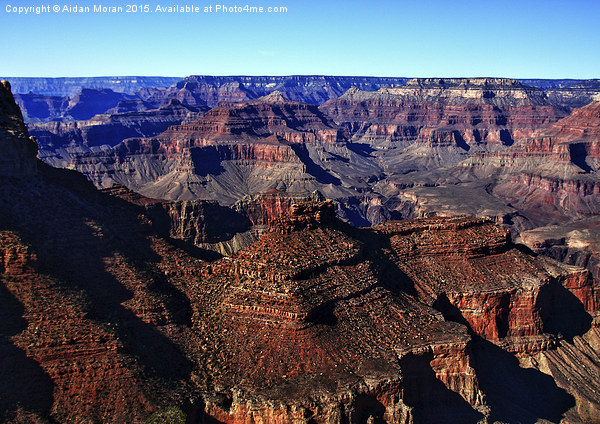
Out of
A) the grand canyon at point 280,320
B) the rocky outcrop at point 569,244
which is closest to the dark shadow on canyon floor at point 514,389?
the grand canyon at point 280,320

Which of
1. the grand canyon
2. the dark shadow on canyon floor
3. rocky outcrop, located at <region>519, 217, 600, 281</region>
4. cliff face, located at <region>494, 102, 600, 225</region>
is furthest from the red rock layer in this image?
cliff face, located at <region>494, 102, 600, 225</region>

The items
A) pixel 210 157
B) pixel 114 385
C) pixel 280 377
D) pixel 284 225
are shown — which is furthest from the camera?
pixel 210 157

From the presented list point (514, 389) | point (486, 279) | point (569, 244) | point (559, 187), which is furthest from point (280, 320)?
point (559, 187)

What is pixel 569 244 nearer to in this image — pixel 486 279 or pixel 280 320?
pixel 486 279

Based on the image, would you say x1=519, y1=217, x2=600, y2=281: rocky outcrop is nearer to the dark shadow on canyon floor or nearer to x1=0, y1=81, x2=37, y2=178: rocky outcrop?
the dark shadow on canyon floor

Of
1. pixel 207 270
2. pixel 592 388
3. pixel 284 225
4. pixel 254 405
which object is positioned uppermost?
pixel 284 225

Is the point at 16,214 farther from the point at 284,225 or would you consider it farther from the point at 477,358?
the point at 477,358

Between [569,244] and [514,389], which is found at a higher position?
[569,244]

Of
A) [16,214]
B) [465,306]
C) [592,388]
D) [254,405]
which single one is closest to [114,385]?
[254,405]
